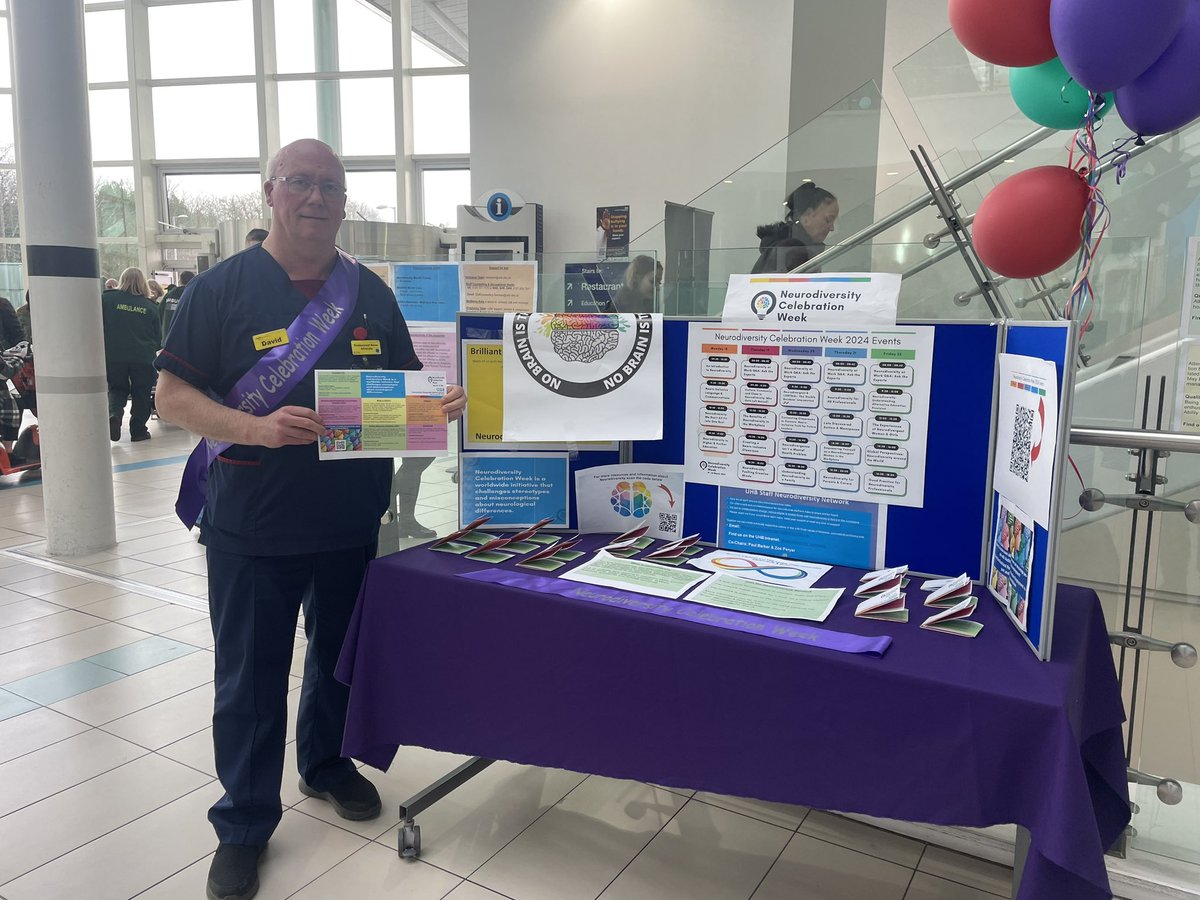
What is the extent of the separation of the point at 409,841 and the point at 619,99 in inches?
262

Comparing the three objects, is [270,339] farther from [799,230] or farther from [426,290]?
[799,230]

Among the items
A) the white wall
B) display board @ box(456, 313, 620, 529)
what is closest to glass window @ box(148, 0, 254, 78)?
the white wall

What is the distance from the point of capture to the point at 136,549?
15.0ft

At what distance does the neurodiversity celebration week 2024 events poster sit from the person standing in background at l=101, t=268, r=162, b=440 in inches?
266

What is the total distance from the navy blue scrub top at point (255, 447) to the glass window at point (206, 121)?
1023cm

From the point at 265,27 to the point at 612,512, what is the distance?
35.4 ft

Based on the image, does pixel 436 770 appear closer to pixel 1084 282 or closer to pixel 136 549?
pixel 1084 282

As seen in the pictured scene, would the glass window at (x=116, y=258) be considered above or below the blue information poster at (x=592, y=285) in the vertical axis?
above

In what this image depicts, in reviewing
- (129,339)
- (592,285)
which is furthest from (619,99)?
(129,339)

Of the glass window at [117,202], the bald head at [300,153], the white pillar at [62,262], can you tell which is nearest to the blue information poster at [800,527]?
the bald head at [300,153]

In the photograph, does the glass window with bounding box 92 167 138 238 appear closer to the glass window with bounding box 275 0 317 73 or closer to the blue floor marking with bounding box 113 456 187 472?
the glass window with bounding box 275 0 317 73

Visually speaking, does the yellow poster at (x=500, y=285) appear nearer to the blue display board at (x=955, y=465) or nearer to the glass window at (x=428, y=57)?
the blue display board at (x=955, y=465)

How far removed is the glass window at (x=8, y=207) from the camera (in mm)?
11586

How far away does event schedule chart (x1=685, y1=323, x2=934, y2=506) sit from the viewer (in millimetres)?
1605
